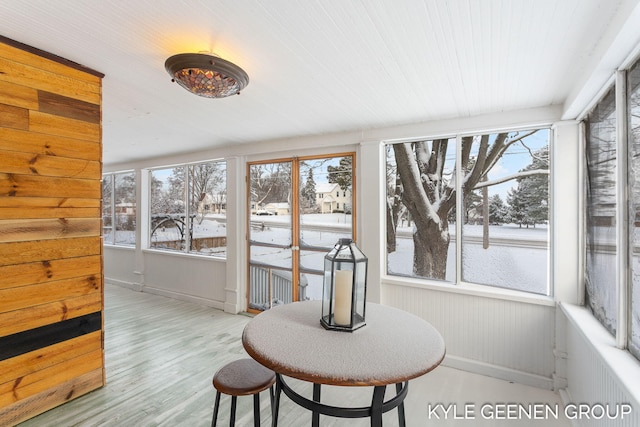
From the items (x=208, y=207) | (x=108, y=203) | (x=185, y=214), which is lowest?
(x=185, y=214)

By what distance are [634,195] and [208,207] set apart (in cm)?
456

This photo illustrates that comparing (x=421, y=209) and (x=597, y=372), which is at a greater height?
(x=421, y=209)

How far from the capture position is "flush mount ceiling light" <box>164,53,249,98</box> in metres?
1.61

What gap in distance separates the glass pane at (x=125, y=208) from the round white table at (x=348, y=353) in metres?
5.12

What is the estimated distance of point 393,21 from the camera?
142 centimetres

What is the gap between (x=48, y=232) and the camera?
191 cm

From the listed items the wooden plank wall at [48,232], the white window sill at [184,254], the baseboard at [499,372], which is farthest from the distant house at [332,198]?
the wooden plank wall at [48,232]

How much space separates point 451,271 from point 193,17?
2.85 meters

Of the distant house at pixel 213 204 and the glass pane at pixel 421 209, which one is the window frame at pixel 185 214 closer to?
the distant house at pixel 213 204

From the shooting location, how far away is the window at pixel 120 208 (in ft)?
18.6

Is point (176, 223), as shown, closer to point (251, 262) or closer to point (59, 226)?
point (251, 262)

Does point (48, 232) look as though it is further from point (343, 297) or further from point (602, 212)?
point (602, 212)

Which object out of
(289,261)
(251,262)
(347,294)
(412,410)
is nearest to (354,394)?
(412,410)

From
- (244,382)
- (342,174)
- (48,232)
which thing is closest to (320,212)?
(342,174)
